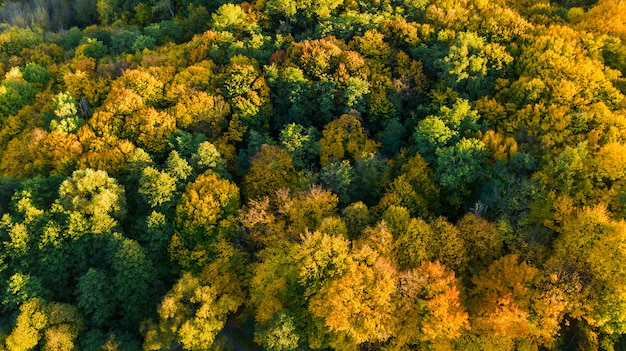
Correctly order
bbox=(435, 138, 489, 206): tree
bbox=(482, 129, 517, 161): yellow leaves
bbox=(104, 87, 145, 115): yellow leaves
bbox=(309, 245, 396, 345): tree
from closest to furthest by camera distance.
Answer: bbox=(309, 245, 396, 345): tree → bbox=(435, 138, 489, 206): tree → bbox=(482, 129, 517, 161): yellow leaves → bbox=(104, 87, 145, 115): yellow leaves

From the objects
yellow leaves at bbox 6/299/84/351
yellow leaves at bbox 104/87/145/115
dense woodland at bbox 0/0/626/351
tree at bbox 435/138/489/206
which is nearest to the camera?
dense woodland at bbox 0/0/626/351

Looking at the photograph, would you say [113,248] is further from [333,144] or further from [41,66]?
[41,66]

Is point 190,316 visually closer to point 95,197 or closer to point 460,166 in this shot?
point 95,197

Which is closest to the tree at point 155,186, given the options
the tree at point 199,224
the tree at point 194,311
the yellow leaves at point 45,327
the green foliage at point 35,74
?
the tree at point 199,224

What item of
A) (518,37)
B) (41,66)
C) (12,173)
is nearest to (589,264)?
(518,37)

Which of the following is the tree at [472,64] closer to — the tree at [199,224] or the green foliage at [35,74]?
the tree at [199,224]

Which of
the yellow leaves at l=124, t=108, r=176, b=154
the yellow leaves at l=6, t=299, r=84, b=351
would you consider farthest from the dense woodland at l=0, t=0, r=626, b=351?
the yellow leaves at l=124, t=108, r=176, b=154

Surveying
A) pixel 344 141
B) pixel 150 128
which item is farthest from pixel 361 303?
pixel 150 128

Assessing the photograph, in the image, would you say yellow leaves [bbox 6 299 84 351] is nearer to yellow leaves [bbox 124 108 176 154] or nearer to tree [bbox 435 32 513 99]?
yellow leaves [bbox 124 108 176 154]
